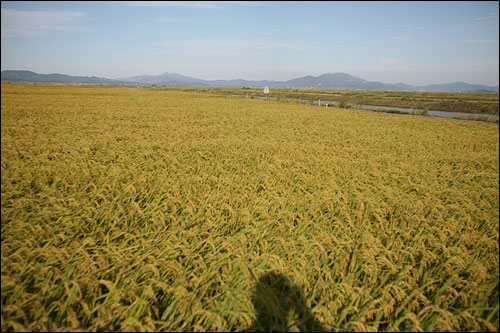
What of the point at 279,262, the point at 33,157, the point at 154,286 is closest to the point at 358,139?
the point at 279,262

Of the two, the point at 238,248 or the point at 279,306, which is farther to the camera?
the point at 238,248

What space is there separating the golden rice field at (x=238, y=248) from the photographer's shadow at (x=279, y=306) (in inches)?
0.5

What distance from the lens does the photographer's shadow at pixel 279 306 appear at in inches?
74.9

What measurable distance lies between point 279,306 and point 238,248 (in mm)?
759

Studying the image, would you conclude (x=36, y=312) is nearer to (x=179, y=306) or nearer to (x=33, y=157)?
(x=179, y=306)

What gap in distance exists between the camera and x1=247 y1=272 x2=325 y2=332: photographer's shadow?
190 centimetres

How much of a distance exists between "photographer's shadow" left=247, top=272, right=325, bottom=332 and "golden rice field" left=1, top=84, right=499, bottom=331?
12 mm

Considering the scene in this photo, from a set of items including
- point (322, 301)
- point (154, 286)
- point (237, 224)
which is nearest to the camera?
point (322, 301)

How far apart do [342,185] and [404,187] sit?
131 centimetres

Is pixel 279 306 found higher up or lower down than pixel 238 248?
lower down

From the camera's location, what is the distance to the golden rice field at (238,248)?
196 cm

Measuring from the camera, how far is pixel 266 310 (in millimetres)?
2043

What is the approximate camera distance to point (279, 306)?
202cm

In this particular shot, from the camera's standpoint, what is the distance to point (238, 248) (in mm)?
2623
